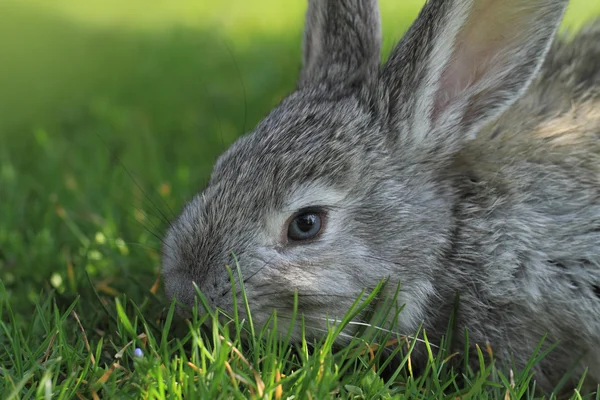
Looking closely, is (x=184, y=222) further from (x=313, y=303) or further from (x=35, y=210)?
(x=35, y=210)

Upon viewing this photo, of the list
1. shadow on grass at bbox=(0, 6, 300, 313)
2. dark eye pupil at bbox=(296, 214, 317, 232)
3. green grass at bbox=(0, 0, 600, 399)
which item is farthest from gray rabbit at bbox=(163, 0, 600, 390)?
shadow on grass at bbox=(0, 6, 300, 313)

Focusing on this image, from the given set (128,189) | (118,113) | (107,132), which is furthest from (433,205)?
(118,113)

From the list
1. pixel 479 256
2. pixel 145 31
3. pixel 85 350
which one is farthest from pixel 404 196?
pixel 145 31

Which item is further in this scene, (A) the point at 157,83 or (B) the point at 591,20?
(A) the point at 157,83

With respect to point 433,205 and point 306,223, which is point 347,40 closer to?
point 433,205

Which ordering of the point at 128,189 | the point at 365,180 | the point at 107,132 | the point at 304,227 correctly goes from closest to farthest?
the point at 304,227
the point at 365,180
the point at 128,189
the point at 107,132

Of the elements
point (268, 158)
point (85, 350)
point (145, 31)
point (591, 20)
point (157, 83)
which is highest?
point (145, 31)
